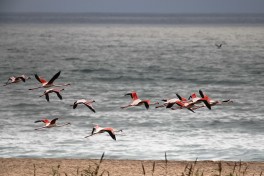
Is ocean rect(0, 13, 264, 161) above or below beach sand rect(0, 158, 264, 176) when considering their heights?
below

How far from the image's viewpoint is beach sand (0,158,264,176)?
2389 cm

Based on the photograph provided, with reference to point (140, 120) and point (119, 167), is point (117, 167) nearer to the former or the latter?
point (119, 167)

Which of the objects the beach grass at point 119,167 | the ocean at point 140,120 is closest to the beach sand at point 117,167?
the beach grass at point 119,167

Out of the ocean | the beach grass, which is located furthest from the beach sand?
the ocean

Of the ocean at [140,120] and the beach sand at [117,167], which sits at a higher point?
the beach sand at [117,167]

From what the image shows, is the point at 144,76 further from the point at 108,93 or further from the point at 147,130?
the point at 147,130

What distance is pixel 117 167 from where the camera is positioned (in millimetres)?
25109

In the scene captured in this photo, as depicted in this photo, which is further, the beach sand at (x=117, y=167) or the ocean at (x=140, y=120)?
the ocean at (x=140, y=120)

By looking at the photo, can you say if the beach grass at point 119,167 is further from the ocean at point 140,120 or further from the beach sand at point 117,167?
the ocean at point 140,120

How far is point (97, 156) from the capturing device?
2852 cm

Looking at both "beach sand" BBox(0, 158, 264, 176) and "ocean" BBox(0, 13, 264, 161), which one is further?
"ocean" BBox(0, 13, 264, 161)

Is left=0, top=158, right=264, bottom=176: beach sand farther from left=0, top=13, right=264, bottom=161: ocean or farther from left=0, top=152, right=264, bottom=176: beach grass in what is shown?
left=0, top=13, right=264, bottom=161: ocean

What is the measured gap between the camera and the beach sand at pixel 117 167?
2389 cm

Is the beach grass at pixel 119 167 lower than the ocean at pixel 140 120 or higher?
higher
